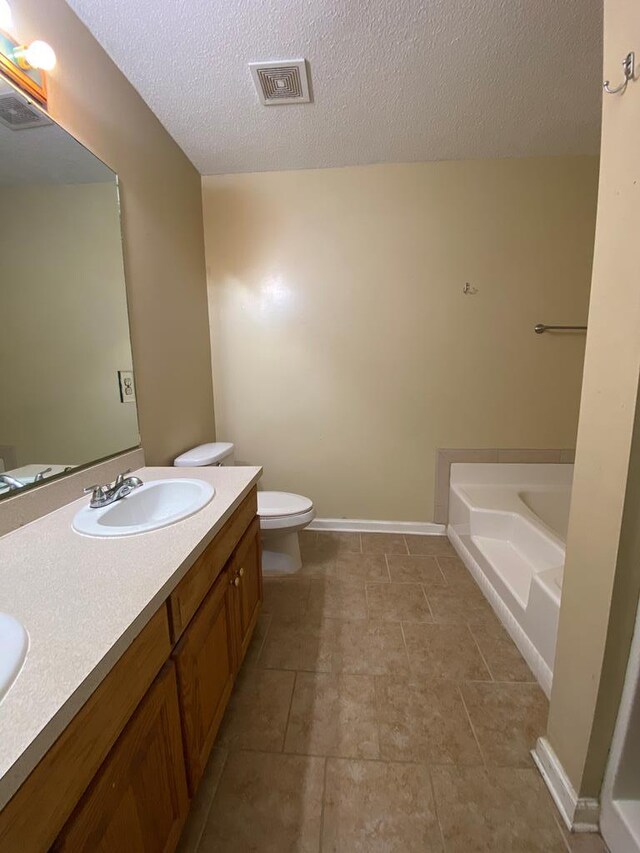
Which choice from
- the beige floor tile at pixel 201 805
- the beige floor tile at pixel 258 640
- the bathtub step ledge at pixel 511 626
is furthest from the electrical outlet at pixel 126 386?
the bathtub step ledge at pixel 511 626

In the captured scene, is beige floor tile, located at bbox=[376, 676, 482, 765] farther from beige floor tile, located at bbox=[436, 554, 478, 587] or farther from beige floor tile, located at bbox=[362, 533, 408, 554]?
beige floor tile, located at bbox=[362, 533, 408, 554]

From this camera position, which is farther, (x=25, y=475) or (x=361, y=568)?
(x=361, y=568)

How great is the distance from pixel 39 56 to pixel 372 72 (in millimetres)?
1221

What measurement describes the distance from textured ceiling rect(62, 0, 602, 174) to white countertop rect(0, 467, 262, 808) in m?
1.76

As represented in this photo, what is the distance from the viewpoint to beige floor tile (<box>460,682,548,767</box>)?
41.3 inches

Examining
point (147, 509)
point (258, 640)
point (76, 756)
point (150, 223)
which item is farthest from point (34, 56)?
point (258, 640)

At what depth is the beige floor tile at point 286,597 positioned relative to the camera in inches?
65.2

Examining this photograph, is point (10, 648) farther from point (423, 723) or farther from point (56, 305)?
point (423, 723)

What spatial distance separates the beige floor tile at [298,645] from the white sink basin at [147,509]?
77cm

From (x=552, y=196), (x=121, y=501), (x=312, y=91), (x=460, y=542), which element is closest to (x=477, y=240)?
(x=552, y=196)

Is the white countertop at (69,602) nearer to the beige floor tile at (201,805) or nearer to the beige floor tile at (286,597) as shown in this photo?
the beige floor tile at (201,805)

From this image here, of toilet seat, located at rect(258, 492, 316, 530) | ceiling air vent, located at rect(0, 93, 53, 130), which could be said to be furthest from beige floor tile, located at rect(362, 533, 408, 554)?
ceiling air vent, located at rect(0, 93, 53, 130)

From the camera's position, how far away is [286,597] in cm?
175

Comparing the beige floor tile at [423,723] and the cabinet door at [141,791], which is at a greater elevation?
the cabinet door at [141,791]
